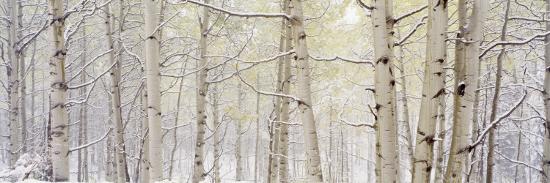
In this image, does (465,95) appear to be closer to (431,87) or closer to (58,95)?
(431,87)

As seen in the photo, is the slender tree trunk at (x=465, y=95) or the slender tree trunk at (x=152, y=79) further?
the slender tree trunk at (x=152, y=79)

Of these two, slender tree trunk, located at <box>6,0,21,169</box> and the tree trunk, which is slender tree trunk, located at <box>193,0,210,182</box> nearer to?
slender tree trunk, located at <box>6,0,21,169</box>

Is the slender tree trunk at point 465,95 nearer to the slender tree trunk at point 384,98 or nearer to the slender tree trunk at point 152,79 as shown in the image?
the slender tree trunk at point 384,98

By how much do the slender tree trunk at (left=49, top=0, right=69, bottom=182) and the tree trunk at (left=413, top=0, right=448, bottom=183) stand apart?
4.40 metres

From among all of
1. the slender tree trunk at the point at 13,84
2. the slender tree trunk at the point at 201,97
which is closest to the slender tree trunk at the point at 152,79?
the slender tree trunk at the point at 201,97

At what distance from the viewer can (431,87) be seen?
3.12m

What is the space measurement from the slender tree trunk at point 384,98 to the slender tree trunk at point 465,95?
0.44m

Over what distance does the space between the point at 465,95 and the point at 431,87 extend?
334 millimetres

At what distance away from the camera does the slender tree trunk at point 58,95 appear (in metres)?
5.43

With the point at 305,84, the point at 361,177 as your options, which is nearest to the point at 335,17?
the point at 305,84

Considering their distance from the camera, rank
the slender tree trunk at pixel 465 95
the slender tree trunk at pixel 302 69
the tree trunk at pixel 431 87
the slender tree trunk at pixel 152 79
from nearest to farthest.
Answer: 1. the tree trunk at pixel 431 87
2. the slender tree trunk at pixel 465 95
3. the slender tree trunk at pixel 302 69
4. the slender tree trunk at pixel 152 79

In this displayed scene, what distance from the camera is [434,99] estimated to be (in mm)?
3076

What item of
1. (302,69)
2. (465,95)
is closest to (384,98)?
(465,95)

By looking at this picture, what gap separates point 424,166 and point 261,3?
7.08m
